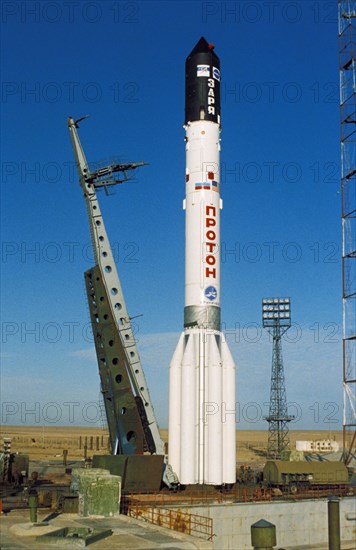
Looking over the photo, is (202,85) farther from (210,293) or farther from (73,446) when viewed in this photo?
(73,446)

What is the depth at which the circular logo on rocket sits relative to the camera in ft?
121

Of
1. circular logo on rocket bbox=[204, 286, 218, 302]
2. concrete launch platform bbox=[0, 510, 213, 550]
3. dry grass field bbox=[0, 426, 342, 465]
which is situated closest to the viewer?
concrete launch platform bbox=[0, 510, 213, 550]

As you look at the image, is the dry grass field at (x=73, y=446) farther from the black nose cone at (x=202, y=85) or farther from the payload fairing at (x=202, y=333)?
the black nose cone at (x=202, y=85)

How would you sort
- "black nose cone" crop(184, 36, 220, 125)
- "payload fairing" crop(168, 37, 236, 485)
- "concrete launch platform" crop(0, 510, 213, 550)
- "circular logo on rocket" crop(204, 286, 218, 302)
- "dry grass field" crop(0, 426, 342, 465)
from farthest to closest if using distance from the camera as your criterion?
"dry grass field" crop(0, 426, 342, 465)
"black nose cone" crop(184, 36, 220, 125)
"circular logo on rocket" crop(204, 286, 218, 302)
"payload fairing" crop(168, 37, 236, 485)
"concrete launch platform" crop(0, 510, 213, 550)

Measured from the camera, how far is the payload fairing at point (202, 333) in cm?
3556

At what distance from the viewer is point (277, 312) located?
2744 inches

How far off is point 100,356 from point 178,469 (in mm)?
7486

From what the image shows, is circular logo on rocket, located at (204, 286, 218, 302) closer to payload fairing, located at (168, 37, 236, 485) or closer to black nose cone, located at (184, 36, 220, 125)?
payload fairing, located at (168, 37, 236, 485)

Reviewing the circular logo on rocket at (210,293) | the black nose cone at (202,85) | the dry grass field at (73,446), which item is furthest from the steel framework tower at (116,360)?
the dry grass field at (73,446)

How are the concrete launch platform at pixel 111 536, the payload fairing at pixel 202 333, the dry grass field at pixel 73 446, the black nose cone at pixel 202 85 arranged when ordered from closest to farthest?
1. the concrete launch platform at pixel 111 536
2. the payload fairing at pixel 202 333
3. the black nose cone at pixel 202 85
4. the dry grass field at pixel 73 446

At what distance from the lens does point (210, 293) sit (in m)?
36.9

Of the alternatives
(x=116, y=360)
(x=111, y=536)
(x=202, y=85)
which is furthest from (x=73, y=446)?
(x=111, y=536)

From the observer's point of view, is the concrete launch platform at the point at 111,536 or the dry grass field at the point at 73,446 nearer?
the concrete launch platform at the point at 111,536

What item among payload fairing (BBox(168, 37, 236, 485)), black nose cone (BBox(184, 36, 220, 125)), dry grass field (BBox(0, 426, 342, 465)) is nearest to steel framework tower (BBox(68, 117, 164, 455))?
payload fairing (BBox(168, 37, 236, 485))
